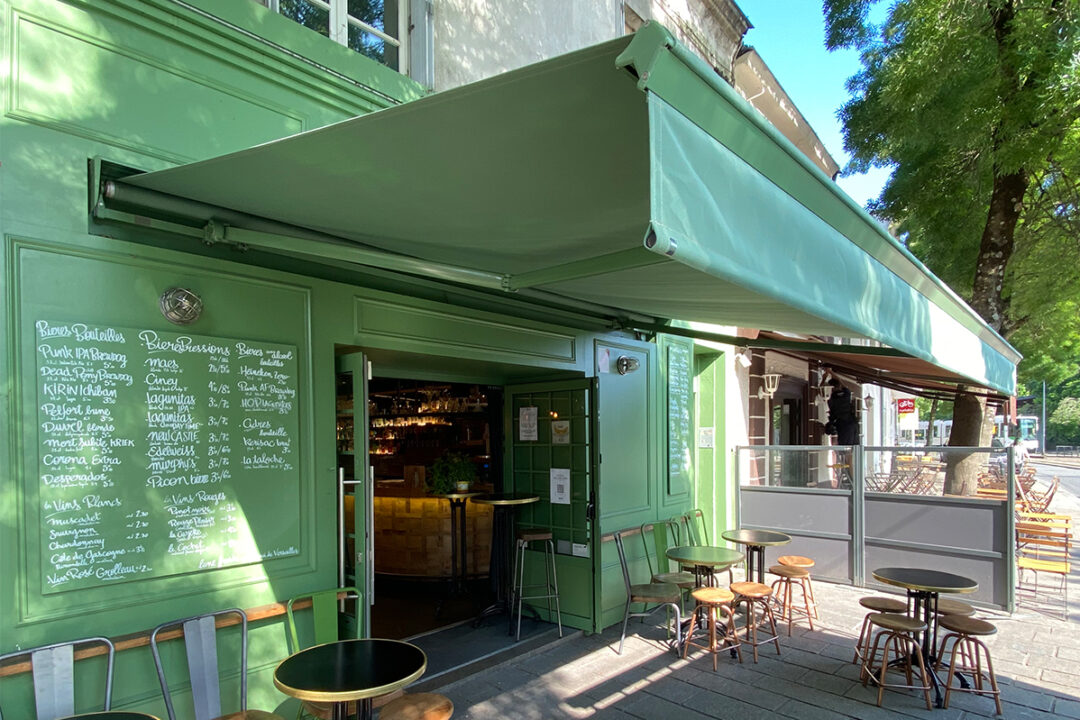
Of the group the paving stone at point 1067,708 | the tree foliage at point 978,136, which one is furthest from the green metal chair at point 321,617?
the tree foliage at point 978,136

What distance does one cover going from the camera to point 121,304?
9.61ft

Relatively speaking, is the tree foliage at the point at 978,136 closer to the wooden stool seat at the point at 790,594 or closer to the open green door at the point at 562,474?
the wooden stool seat at the point at 790,594

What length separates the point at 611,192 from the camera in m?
2.43

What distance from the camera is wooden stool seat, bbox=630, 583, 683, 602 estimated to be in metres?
5.17

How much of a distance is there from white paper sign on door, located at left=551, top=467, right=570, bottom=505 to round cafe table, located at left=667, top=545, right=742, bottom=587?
41.3 inches

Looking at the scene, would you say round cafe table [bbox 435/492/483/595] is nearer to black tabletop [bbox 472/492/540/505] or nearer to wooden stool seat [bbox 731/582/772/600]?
A: black tabletop [bbox 472/492/540/505]

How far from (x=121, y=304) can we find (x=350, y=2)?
2.76 m

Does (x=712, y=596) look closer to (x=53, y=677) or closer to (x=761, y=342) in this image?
(x=761, y=342)

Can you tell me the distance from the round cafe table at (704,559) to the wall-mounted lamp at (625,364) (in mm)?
1754

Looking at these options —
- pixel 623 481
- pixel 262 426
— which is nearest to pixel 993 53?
pixel 623 481

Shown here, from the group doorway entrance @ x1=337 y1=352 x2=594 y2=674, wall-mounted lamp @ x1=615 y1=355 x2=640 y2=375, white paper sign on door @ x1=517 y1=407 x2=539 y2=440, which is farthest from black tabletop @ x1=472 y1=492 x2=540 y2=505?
wall-mounted lamp @ x1=615 y1=355 x2=640 y2=375

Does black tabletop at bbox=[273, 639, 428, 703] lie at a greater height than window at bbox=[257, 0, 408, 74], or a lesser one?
lesser

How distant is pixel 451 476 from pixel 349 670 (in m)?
3.47

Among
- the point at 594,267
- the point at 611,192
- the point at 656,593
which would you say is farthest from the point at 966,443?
the point at 611,192
